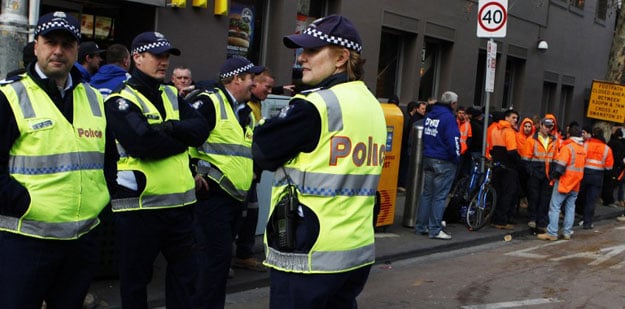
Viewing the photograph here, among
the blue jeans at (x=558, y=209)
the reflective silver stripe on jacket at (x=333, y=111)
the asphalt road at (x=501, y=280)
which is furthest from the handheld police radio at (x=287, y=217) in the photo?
the blue jeans at (x=558, y=209)

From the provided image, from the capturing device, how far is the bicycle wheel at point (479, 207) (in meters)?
11.3

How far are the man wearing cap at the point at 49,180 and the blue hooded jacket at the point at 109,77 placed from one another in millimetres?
2188

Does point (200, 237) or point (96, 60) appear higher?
point (96, 60)

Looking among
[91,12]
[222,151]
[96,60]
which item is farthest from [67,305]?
[91,12]

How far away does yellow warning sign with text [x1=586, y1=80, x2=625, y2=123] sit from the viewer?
17312mm

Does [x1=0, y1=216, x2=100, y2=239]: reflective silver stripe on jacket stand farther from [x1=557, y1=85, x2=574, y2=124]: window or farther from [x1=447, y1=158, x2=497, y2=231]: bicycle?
[x1=557, y1=85, x2=574, y2=124]: window

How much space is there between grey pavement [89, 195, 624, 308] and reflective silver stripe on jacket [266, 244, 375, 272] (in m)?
3.24

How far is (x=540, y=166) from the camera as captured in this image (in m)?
12.2

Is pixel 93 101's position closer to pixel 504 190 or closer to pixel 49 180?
pixel 49 180

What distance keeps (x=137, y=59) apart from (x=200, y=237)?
4.51ft

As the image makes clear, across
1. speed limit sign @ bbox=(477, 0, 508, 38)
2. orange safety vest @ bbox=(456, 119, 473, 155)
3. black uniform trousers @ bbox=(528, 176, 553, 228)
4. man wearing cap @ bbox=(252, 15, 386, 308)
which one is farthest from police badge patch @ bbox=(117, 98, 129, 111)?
orange safety vest @ bbox=(456, 119, 473, 155)

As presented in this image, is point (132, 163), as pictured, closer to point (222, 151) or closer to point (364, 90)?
point (222, 151)

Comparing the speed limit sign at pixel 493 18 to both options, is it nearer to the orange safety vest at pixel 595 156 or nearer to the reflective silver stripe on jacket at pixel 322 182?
the orange safety vest at pixel 595 156

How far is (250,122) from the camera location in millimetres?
5957
